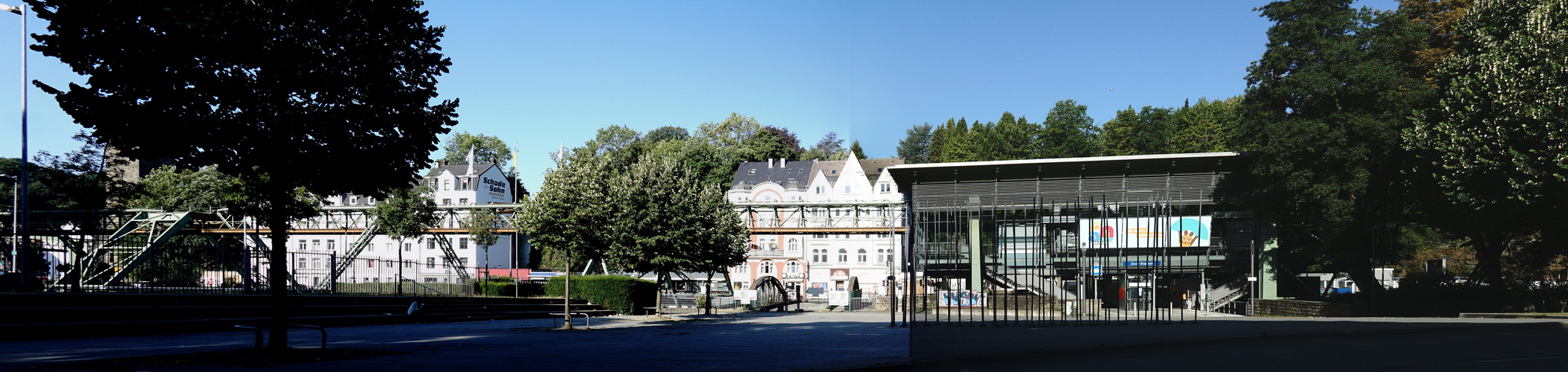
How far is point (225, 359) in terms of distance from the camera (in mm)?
11234

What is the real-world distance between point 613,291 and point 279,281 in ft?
75.1

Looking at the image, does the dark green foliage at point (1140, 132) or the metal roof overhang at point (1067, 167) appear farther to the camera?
the dark green foliage at point (1140, 132)

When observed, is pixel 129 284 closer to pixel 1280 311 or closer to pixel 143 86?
pixel 143 86

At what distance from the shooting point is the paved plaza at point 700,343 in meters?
11.7

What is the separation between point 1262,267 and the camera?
143 feet

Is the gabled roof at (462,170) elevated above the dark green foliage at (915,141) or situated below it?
above

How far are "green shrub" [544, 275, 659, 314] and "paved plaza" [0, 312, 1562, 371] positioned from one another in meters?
8.97

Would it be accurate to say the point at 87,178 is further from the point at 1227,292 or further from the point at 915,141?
the point at 1227,292

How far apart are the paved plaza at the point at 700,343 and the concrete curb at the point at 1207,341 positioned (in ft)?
0.11

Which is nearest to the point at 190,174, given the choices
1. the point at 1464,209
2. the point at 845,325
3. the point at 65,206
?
the point at 65,206

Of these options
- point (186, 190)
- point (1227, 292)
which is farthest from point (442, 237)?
point (1227, 292)

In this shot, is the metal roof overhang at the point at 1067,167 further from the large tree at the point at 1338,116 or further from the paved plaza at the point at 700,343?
the paved plaza at the point at 700,343

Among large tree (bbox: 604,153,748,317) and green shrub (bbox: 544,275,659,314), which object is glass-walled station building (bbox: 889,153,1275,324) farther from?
green shrub (bbox: 544,275,659,314)

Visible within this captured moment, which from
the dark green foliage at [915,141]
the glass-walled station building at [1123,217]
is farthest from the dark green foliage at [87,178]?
the glass-walled station building at [1123,217]
